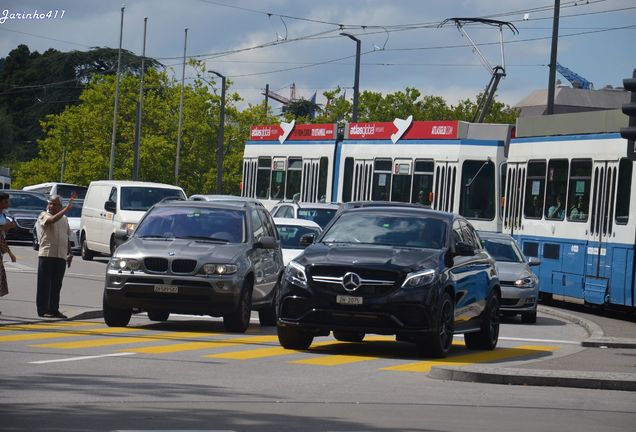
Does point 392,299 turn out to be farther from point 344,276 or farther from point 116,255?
point 116,255

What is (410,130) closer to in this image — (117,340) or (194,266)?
(194,266)

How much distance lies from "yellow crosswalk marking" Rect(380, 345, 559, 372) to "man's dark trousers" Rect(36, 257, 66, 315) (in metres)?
6.10

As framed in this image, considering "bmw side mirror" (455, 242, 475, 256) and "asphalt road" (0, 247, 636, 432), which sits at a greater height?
"bmw side mirror" (455, 242, 475, 256)

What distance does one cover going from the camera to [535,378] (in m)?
14.7

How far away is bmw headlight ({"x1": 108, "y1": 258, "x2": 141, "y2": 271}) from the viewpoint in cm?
1955

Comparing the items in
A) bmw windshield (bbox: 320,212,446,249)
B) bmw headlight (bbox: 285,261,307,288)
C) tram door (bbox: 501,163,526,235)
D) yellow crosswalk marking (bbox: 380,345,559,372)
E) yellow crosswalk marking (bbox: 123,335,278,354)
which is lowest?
yellow crosswalk marking (bbox: 123,335,278,354)

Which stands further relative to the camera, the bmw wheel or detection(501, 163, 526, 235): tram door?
detection(501, 163, 526, 235): tram door

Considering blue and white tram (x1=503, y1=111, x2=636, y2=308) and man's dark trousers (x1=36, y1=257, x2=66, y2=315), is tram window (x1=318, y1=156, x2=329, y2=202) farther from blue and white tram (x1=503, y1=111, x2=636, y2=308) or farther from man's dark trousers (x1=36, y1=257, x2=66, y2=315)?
man's dark trousers (x1=36, y1=257, x2=66, y2=315)

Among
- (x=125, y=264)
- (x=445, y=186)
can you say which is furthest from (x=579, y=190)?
(x=125, y=264)

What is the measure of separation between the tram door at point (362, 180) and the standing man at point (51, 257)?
20096mm

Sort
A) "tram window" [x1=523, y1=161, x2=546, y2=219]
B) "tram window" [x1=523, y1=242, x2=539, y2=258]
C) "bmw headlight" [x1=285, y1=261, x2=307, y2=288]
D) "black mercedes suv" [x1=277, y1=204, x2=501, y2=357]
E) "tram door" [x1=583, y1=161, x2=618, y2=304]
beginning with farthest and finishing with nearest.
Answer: "tram window" [x1=523, y1=161, x2=546, y2=219] → "tram window" [x1=523, y1=242, x2=539, y2=258] → "tram door" [x1=583, y1=161, x2=618, y2=304] → "bmw headlight" [x1=285, y1=261, x2=307, y2=288] → "black mercedes suv" [x1=277, y1=204, x2=501, y2=357]

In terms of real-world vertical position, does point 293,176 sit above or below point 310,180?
above

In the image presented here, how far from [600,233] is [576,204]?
67.0 inches

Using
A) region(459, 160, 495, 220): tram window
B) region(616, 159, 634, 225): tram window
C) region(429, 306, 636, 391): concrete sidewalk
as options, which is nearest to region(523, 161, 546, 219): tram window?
region(459, 160, 495, 220): tram window
